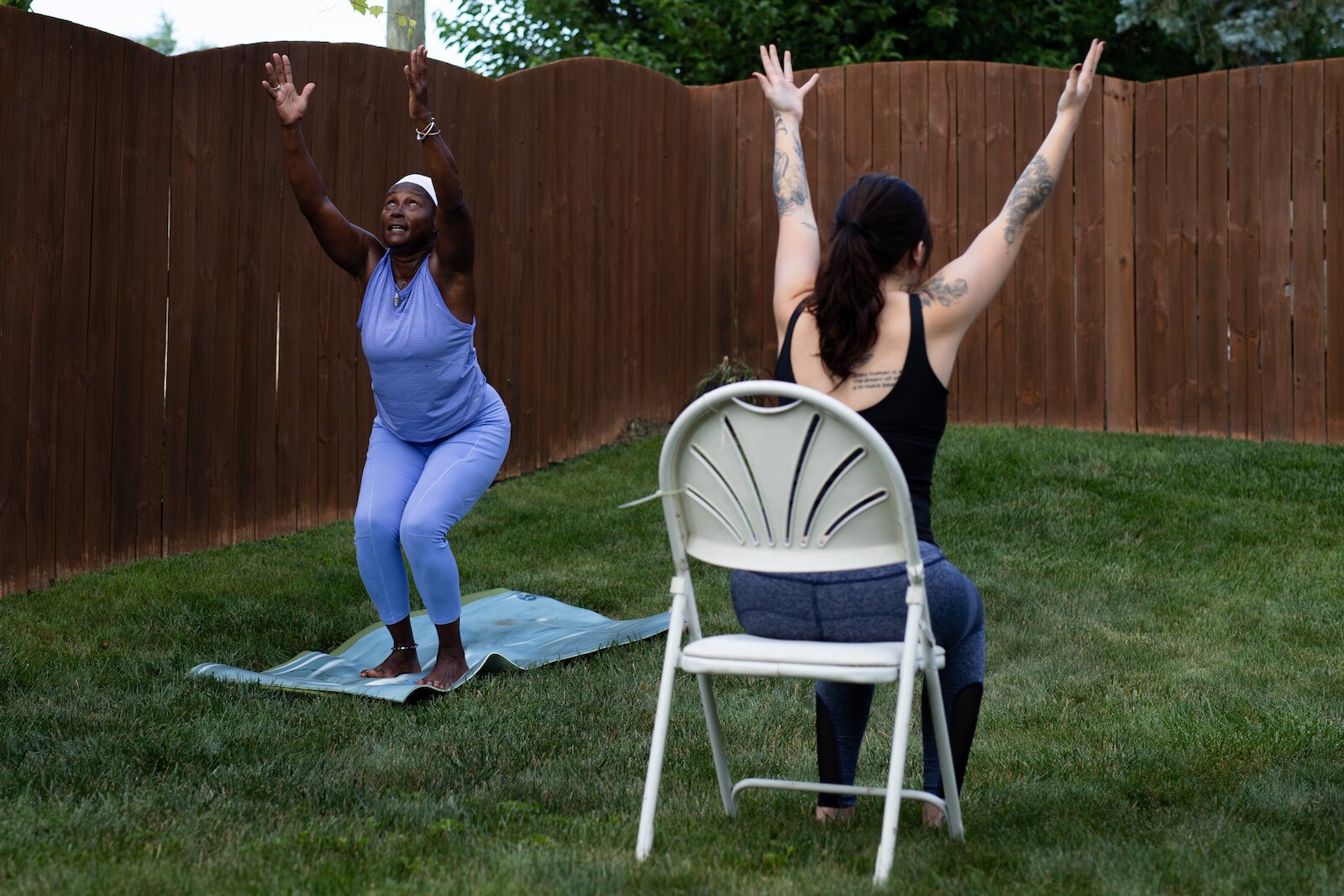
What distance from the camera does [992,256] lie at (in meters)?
2.96

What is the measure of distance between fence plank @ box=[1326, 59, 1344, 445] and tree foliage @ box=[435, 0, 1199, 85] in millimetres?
5468

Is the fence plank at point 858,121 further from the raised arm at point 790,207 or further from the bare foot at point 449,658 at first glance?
the raised arm at point 790,207

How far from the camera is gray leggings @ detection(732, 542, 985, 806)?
9.16 ft

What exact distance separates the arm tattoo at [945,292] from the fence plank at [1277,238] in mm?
6337

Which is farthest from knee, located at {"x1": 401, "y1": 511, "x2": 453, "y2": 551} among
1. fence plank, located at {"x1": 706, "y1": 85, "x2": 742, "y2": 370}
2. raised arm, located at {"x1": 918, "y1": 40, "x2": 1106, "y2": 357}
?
fence plank, located at {"x1": 706, "y1": 85, "x2": 742, "y2": 370}

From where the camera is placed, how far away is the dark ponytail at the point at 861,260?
2.88 meters

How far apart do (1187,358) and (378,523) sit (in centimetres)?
579

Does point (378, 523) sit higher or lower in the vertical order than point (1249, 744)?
higher

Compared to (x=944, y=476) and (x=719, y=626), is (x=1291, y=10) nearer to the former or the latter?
(x=944, y=476)

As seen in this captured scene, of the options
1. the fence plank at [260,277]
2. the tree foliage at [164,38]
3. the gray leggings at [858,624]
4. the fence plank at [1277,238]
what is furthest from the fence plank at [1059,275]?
the tree foliage at [164,38]

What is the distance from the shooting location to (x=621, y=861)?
9.14 feet

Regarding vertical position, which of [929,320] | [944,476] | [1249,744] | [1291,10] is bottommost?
[1249,744]

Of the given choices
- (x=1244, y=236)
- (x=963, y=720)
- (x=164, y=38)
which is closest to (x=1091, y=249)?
(x=1244, y=236)

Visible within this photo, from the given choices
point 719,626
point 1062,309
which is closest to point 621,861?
point 719,626
